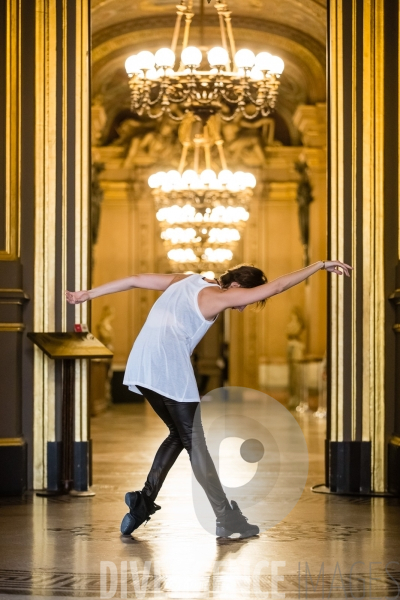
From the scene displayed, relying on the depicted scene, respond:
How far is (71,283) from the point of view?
6.99 metres

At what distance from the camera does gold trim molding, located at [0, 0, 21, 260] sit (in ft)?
22.4

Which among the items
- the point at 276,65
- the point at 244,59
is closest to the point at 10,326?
the point at 244,59

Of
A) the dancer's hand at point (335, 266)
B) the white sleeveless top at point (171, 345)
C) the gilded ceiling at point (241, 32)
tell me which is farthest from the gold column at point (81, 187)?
the gilded ceiling at point (241, 32)

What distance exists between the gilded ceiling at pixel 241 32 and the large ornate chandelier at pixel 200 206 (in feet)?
5.04

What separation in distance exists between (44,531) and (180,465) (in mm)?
3339

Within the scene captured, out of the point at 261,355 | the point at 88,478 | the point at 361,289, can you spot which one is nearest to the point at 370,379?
the point at 361,289

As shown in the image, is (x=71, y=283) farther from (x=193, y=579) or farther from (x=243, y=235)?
(x=243, y=235)

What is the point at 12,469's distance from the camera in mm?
6617

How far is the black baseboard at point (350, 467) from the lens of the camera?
6875 mm

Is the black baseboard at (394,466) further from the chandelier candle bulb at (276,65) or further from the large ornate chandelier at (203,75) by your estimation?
the chandelier candle bulb at (276,65)

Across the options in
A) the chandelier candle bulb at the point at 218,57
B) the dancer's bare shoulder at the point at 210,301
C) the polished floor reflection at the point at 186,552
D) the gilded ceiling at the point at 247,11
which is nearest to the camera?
the polished floor reflection at the point at 186,552

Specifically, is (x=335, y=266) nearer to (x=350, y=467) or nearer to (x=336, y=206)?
(x=336, y=206)

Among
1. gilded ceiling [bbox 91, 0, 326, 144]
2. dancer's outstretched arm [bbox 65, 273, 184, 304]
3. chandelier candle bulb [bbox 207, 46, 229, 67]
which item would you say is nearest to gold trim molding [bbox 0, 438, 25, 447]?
dancer's outstretched arm [bbox 65, 273, 184, 304]

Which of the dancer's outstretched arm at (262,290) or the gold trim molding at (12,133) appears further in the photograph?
the gold trim molding at (12,133)
